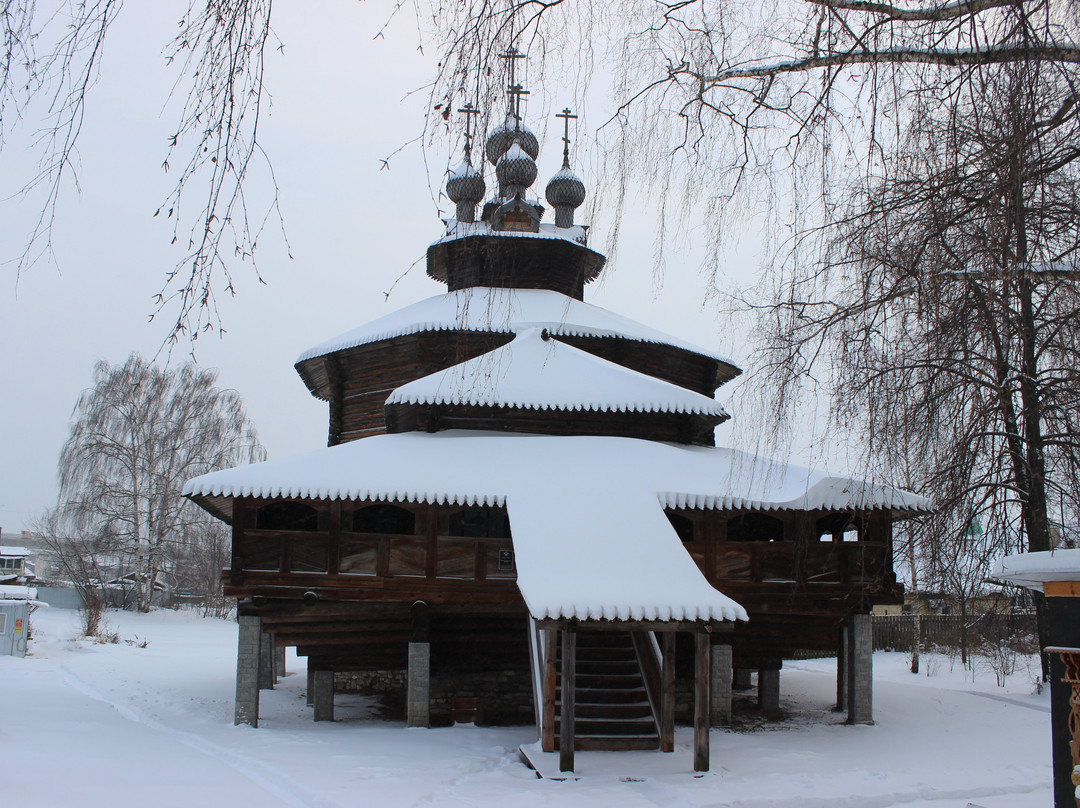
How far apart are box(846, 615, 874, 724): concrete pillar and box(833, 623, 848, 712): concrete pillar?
0.22 metres

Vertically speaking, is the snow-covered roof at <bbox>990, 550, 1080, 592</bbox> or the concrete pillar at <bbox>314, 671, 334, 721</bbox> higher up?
the snow-covered roof at <bbox>990, 550, 1080, 592</bbox>

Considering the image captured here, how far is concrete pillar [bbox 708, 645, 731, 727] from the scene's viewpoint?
40.9 feet

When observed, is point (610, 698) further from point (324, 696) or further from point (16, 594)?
point (16, 594)

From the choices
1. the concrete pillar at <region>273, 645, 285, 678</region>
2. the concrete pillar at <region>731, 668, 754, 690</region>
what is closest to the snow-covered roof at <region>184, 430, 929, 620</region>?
the concrete pillar at <region>731, 668, 754, 690</region>

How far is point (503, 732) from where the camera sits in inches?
471

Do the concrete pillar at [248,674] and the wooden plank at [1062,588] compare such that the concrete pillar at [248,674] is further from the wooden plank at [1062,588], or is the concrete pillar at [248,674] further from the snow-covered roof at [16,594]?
the snow-covered roof at [16,594]

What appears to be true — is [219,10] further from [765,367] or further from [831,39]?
[765,367]

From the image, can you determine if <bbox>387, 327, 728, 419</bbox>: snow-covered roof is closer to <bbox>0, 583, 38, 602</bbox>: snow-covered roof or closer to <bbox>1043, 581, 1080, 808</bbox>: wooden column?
<bbox>1043, 581, 1080, 808</bbox>: wooden column

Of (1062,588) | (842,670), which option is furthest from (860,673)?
(1062,588)

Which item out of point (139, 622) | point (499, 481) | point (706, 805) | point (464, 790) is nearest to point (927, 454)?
point (706, 805)

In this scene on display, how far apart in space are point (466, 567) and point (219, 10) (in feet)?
30.7

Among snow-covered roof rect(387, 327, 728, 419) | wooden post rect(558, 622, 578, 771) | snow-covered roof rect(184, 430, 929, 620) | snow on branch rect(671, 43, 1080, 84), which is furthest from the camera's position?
snow-covered roof rect(387, 327, 728, 419)

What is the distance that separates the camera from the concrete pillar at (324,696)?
42.5 feet

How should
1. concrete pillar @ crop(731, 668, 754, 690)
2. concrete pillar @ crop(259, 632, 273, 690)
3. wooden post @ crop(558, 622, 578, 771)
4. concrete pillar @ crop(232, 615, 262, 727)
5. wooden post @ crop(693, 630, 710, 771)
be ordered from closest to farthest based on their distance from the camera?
wooden post @ crop(558, 622, 578, 771), wooden post @ crop(693, 630, 710, 771), concrete pillar @ crop(232, 615, 262, 727), concrete pillar @ crop(259, 632, 273, 690), concrete pillar @ crop(731, 668, 754, 690)
